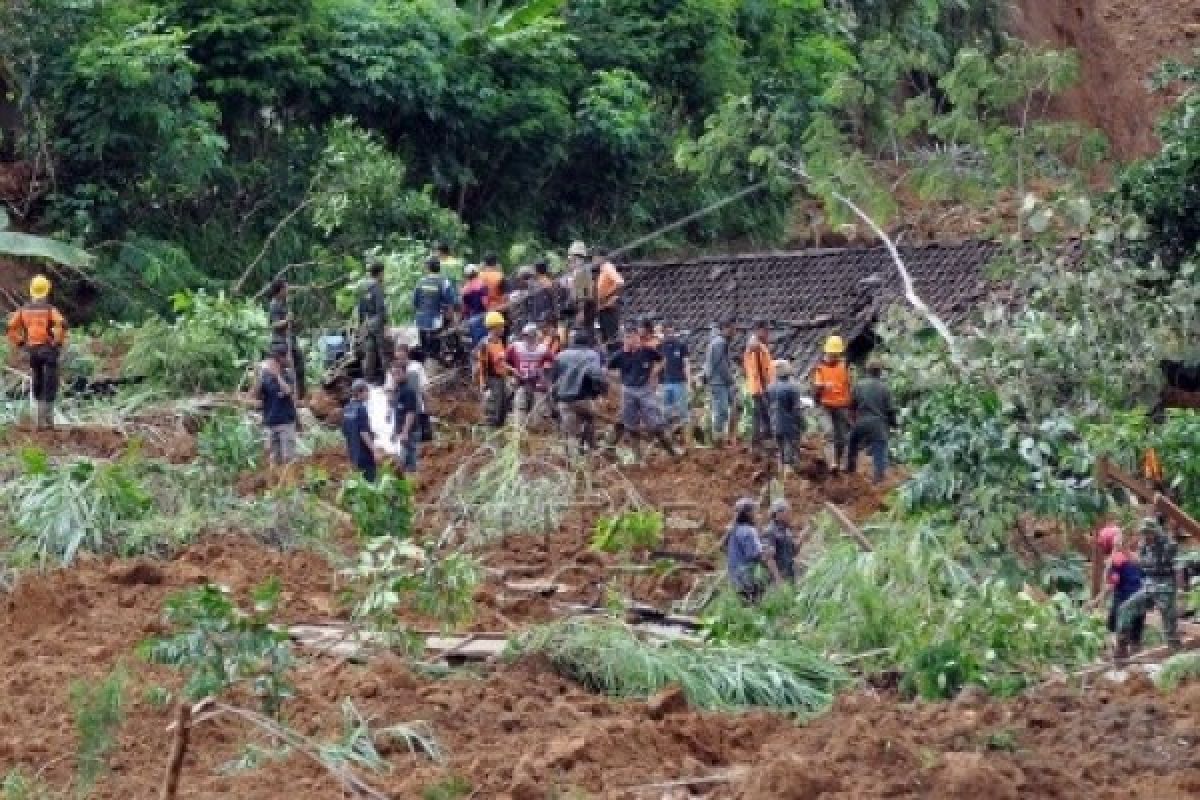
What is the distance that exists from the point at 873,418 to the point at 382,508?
4420mm

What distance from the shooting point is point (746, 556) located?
19.0 meters

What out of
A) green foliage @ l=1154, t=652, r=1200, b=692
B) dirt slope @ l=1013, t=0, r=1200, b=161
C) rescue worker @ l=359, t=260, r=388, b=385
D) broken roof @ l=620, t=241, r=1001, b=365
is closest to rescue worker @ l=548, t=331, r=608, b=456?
rescue worker @ l=359, t=260, r=388, b=385

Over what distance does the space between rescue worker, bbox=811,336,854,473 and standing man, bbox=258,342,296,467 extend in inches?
173

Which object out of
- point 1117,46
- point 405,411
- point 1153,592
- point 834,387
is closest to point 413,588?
point 1153,592

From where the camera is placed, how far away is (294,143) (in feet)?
113

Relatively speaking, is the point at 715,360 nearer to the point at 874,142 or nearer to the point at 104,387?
the point at 104,387

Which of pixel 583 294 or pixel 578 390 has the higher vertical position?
pixel 583 294

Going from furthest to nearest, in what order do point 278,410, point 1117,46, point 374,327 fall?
point 1117,46 → point 374,327 → point 278,410

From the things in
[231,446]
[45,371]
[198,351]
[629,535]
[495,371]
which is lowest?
[629,535]

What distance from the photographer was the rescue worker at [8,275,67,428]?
79.9 feet

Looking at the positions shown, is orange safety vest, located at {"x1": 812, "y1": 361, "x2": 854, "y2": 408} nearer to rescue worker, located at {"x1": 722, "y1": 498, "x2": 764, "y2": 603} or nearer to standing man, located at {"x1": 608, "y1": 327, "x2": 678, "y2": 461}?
standing man, located at {"x1": 608, "y1": 327, "x2": 678, "y2": 461}

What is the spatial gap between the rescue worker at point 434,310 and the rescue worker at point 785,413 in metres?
3.96

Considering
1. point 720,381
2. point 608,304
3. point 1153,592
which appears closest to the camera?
point 1153,592

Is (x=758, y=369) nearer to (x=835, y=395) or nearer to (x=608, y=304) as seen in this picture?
(x=835, y=395)
